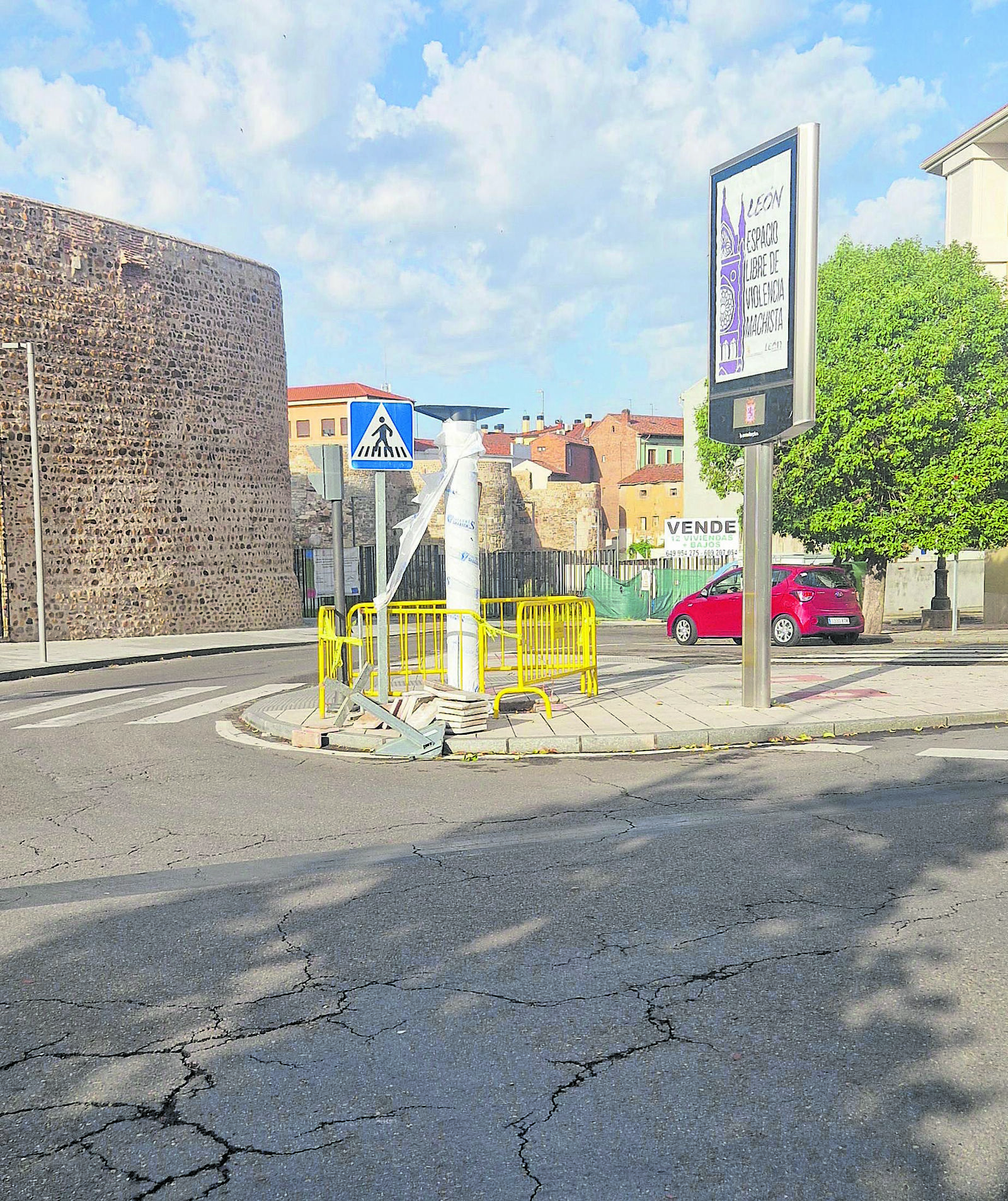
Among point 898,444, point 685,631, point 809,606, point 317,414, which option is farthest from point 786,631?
point 317,414

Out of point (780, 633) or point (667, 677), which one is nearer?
point (667, 677)

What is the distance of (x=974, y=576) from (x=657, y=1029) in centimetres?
4083

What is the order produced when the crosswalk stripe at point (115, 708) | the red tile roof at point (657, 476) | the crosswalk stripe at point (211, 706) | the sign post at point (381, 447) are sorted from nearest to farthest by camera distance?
the sign post at point (381, 447), the crosswalk stripe at point (115, 708), the crosswalk stripe at point (211, 706), the red tile roof at point (657, 476)

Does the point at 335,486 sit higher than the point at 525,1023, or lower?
higher

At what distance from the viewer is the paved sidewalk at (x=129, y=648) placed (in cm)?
2062

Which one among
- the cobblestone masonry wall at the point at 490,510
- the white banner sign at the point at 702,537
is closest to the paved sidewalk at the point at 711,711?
the white banner sign at the point at 702,537

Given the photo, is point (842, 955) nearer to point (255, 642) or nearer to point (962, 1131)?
point (962, 1131)

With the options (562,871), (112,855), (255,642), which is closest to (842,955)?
(562,871)

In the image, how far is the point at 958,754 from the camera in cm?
934

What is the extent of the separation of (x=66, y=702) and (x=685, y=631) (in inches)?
530

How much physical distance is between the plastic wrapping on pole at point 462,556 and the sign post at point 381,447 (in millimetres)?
1106

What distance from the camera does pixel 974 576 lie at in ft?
134

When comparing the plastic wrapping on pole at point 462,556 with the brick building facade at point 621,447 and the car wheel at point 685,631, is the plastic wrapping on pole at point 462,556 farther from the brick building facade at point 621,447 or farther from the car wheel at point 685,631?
the brick building facade at point 621,447

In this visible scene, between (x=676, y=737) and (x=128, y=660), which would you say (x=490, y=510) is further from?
(x=676, y=737)
